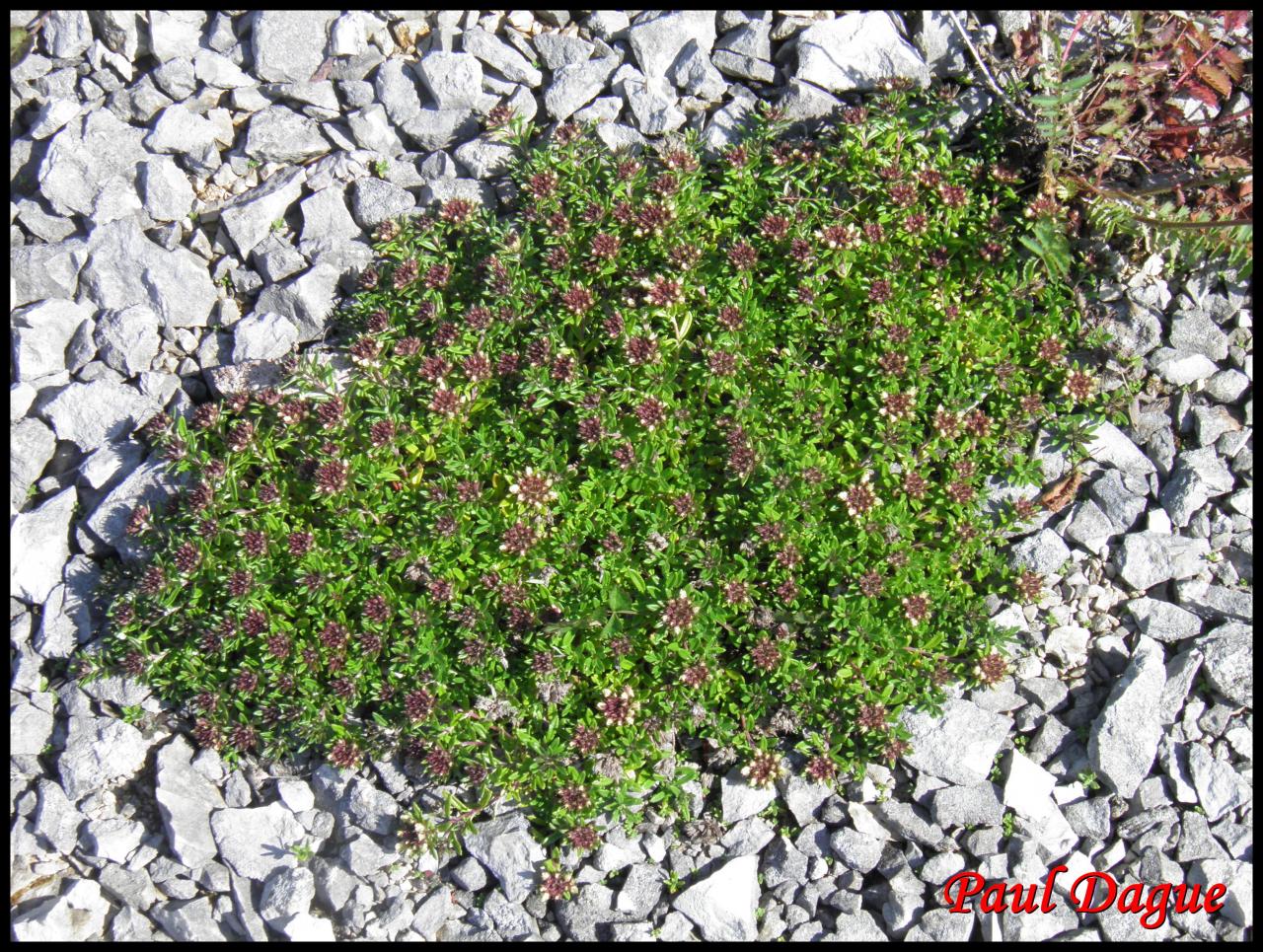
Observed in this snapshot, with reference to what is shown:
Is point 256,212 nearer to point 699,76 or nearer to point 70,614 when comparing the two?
point 70,614

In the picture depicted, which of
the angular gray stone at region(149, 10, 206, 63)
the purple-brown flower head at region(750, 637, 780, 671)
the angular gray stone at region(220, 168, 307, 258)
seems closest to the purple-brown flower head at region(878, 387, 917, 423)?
the purple-brown flower head at region(750, 637, 780, 671)

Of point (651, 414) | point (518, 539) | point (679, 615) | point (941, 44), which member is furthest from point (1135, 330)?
point (518, 539)

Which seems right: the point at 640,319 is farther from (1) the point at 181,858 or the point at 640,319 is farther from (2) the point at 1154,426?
(1) the point at 181,858

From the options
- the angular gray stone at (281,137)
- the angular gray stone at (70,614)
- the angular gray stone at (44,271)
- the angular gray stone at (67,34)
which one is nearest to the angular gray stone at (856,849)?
the angular gray stone at (70,614)

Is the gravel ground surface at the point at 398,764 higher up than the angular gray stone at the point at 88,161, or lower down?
lower down

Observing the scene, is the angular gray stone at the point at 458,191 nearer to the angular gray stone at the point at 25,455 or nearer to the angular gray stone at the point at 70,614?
the angular gray stone at the point at 25,455

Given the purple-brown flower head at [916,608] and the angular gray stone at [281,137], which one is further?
the angular gray stone at [281,137]

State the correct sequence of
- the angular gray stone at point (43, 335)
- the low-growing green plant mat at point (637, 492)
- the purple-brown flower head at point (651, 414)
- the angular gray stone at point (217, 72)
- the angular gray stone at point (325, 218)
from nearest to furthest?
the low-growing green plant mat at point (637, 492) → the purple-brown flower head at point (651, 414) → the angular gray stone at point (43, 335) → the angular gray stone at point (325, 218) → the angular gray stone at point (217, 72)
